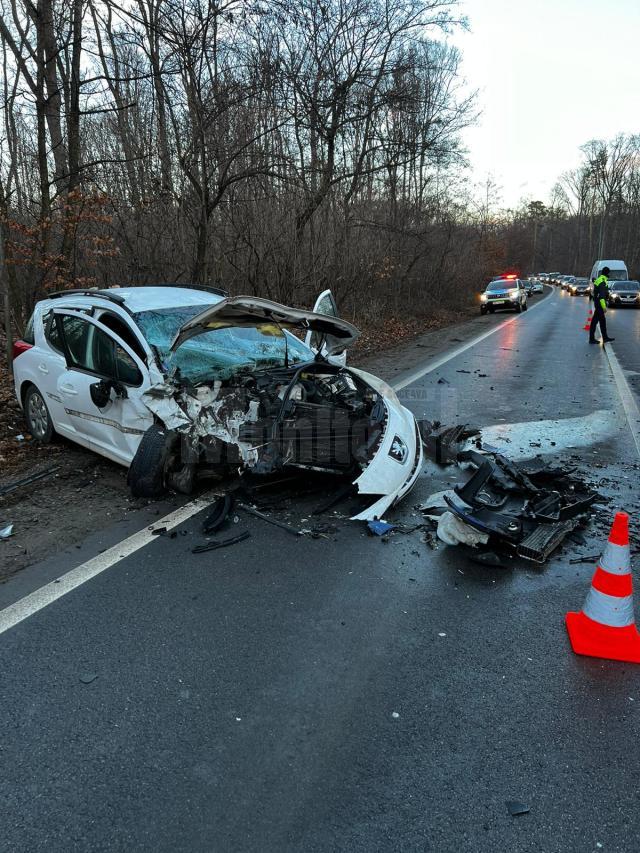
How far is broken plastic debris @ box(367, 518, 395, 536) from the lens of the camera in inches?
169

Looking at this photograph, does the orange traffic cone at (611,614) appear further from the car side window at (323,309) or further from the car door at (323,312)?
the car side window at (323,309)

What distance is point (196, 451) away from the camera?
468cm

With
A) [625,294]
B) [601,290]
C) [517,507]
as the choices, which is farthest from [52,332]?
[625,294]

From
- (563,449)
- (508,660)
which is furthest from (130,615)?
(563,449)

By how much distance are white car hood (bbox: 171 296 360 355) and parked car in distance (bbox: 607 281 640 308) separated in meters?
29.4

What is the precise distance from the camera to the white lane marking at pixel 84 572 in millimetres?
3297

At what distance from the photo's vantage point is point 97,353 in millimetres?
5430

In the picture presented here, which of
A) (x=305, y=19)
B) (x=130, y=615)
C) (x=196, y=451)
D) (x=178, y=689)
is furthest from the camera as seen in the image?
(x=305, y=19)

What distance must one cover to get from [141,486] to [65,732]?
8.24 ft

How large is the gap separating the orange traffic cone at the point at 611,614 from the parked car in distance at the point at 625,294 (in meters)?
31.2

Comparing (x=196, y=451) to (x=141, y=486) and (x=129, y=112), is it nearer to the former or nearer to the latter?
(x=141, y=486)

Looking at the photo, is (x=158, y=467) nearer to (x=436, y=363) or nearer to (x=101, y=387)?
(x=101, y=387)

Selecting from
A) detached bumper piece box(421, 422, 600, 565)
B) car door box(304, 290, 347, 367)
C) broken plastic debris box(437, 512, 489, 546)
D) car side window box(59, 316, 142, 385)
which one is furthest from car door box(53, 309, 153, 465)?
detached bumper piece box(421, 422, 600, 565)

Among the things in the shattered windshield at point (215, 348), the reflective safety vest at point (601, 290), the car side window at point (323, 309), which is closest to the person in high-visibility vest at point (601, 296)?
the reflective safety vest at point (601, 290)
